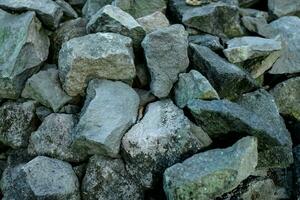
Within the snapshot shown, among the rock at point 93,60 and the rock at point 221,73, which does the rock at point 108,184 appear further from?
the rock at point 221,73

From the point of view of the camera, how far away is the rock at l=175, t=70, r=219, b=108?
3814mm

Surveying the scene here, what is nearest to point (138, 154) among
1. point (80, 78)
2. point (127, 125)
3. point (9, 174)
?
point (127, 125)

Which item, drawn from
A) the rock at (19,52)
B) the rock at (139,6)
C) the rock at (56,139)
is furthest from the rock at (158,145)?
the rock at (139,6)

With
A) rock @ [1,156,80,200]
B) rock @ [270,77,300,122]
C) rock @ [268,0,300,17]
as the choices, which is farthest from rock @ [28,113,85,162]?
rock @ [268,0,300,17]

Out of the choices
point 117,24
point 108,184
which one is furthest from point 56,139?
point 117,24

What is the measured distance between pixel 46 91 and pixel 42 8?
780 mm

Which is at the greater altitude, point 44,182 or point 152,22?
point 152,22

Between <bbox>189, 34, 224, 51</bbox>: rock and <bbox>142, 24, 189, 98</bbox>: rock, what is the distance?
11.8 inches

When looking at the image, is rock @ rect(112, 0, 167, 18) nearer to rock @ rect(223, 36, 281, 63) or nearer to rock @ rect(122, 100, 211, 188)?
rock @ rect(223, 36, 281, 63)

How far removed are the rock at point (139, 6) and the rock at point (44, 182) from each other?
1603 millimetres

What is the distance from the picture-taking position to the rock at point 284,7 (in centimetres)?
486

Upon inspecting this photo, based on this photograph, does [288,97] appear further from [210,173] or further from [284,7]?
[210,173]

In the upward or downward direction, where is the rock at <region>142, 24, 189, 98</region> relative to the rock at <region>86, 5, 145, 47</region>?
downward

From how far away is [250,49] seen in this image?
13.5ft
